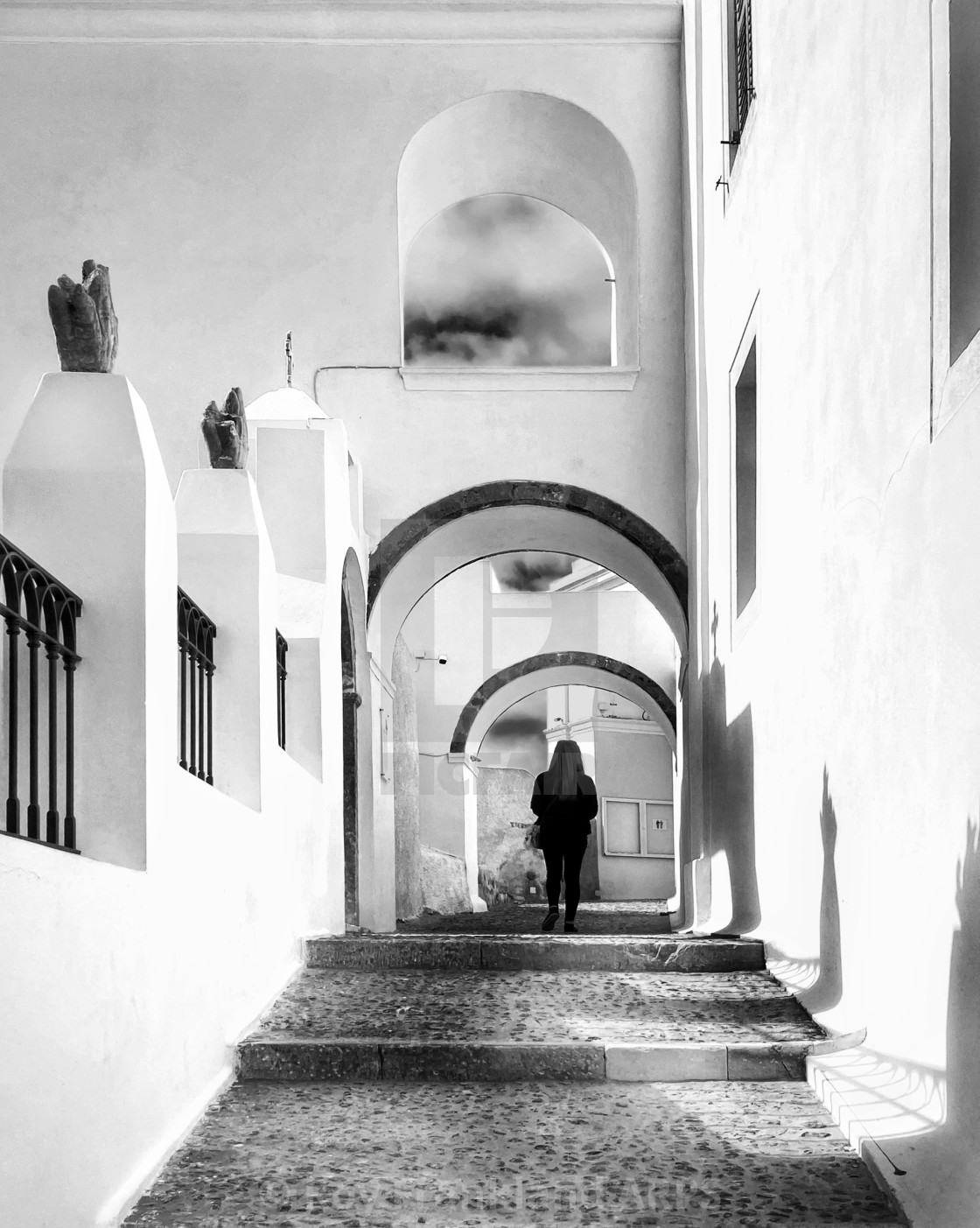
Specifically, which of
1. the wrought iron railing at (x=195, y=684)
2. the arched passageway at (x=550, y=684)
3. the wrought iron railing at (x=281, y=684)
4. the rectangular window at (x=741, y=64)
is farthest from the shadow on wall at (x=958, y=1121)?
the arched passageway at (x=550, y=684)

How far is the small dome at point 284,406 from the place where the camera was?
9.71 m

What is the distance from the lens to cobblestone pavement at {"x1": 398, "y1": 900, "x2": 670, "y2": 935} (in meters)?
12.7

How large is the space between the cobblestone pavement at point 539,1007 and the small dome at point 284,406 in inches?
183

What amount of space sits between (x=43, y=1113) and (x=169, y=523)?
1844mm

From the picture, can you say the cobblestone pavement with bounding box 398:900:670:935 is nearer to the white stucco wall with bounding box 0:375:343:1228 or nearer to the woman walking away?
the woman walking away

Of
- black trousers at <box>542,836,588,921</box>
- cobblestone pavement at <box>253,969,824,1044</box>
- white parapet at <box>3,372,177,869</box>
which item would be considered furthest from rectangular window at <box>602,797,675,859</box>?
white parapet at <box>3,372,177,869</box>

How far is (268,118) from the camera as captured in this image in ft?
35.3

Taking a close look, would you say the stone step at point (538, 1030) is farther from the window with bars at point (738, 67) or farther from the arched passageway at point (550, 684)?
the arched passageway at point (550, 684)

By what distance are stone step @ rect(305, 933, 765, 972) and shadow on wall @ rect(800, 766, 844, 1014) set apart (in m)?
0.88

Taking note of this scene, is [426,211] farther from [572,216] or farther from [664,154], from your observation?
[664,154]

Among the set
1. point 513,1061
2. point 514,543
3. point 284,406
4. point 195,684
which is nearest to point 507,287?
point 514,543

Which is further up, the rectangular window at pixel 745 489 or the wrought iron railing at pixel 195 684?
the rectangular window at pixel 745 489

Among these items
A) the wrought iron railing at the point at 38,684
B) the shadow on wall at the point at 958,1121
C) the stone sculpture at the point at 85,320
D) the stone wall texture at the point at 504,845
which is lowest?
→ the stone wall texture at the point at 504,845

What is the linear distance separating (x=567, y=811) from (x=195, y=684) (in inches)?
187
